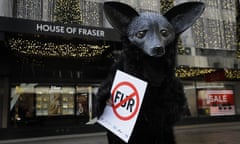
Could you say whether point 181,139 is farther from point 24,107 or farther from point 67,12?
point 24,107

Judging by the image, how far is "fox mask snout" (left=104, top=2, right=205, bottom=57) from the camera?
6.35ft

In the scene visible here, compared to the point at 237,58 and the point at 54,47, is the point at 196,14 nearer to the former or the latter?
the point at 54,47

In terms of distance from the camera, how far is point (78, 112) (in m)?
14.4

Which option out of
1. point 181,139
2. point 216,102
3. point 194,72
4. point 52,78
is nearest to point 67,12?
point 52,78

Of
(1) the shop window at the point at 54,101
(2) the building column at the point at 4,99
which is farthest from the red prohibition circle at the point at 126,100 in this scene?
(1) the shop window at the point at 54,101

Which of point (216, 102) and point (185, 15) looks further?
point (216, 102)

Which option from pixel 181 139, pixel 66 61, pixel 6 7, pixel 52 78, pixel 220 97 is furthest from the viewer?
pixel 220 97

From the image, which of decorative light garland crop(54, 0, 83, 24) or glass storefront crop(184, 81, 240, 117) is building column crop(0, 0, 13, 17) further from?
glass storefront crop(184, 81, 240, 117)

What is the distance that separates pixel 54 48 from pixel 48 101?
2911 mm

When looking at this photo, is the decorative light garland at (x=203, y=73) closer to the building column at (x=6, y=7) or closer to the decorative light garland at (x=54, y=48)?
the decorative light garland at (x=54, y=48)

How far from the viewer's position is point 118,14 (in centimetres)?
209

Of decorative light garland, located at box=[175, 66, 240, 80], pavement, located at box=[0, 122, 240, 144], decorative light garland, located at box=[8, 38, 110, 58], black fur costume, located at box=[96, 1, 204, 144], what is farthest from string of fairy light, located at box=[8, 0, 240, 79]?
black fur costume, located at box=[96, 1, 204, 144]

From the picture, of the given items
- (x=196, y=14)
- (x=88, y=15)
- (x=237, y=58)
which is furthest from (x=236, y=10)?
(x=196, y=14)

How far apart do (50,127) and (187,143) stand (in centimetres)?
660
